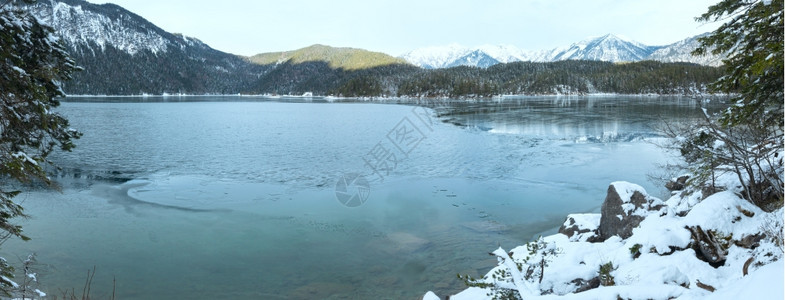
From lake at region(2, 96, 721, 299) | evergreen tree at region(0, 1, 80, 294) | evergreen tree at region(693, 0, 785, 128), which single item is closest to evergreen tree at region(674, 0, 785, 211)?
evergreen tree at region(693, 0, 785, 128)

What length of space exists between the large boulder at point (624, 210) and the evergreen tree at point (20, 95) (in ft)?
46.3

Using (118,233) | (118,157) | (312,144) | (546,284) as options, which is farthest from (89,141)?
(546,284)

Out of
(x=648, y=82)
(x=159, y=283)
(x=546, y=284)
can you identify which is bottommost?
(x=159, y=283)

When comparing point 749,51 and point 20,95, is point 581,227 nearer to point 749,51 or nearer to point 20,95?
point 749,51

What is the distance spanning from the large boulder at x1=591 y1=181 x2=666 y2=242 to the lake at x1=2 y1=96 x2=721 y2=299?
323cm

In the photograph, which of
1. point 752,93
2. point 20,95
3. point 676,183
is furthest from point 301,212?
point 676,183

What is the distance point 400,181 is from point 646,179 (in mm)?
14492

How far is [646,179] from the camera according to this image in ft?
77.4

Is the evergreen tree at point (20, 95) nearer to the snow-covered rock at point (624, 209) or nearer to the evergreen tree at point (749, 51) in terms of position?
the snow-covered rock at point (624, 209)

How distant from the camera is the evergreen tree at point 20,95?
7.55 m

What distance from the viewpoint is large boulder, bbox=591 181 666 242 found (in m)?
11.6

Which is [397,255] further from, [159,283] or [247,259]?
[159,283]

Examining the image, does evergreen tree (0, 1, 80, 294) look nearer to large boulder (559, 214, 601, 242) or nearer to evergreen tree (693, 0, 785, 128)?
large boulder (559, 214, 601, 242)

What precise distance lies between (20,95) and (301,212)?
1166cm
